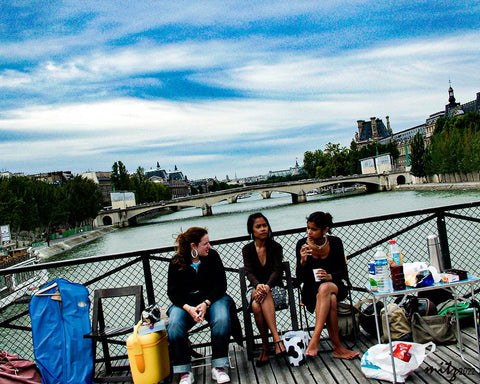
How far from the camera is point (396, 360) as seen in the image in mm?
3529

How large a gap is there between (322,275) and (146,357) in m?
1.55

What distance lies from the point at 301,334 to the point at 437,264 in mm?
1227

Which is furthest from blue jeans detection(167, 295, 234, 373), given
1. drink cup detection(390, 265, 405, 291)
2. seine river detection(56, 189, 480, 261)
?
seine river detection(56, 189, 480, 261)

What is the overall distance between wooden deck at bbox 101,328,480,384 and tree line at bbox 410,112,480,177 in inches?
1852

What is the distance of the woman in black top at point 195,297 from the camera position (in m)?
3.88

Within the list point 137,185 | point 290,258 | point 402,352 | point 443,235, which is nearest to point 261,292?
point 402,352

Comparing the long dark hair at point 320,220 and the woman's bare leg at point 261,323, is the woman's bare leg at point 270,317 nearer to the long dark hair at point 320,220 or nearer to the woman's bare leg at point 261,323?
the woman's bare leg at point 261,323

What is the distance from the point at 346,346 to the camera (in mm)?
4168

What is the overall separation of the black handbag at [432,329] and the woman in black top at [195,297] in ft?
5.04

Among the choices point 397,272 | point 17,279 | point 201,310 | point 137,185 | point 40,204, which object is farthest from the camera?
point 137,185

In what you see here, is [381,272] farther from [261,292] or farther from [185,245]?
[185,245]

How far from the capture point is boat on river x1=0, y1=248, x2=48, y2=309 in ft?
47.1

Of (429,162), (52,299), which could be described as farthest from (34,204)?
(429,162)

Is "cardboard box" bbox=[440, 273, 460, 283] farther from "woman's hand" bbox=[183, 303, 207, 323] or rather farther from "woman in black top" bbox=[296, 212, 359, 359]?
"woman's hand" bbox=[183, 303, 207, 323]
